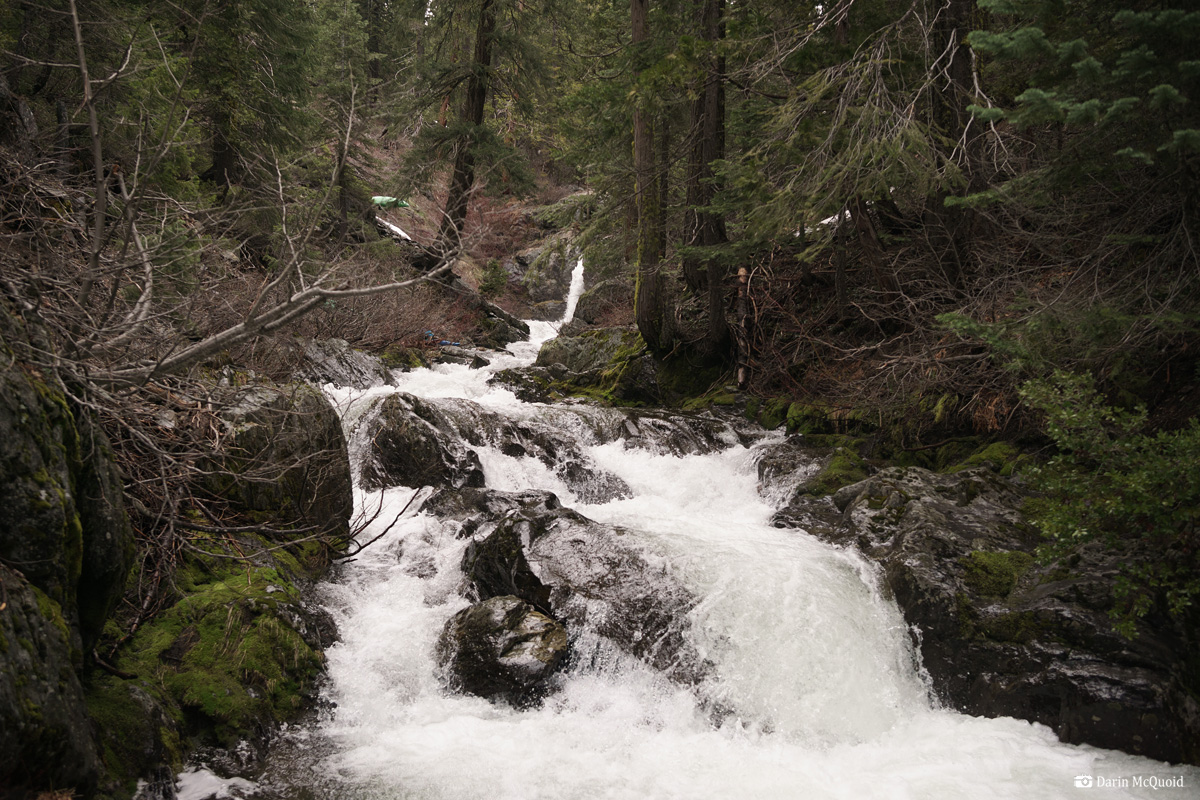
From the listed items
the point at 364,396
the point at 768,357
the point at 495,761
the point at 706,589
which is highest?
the point at 768,357

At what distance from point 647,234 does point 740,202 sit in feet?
10.3

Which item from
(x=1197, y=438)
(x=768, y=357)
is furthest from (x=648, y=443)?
(x=1197, y=438)

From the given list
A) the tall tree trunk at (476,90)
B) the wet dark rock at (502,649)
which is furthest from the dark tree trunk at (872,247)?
the tall tree trunk at (476,90)

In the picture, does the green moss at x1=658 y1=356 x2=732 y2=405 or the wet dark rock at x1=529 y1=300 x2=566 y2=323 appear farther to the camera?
the wet dark rock at x1=529 y1=300 x2=566 y2=323

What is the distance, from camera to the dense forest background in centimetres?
389

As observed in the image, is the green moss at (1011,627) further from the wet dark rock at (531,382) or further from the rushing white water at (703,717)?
the wet dark rock at (531,382)

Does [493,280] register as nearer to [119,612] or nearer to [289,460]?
[289,460]

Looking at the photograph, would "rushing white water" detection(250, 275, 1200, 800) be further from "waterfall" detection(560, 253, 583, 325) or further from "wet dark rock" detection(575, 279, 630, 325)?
"waterfall" detection(560, 253, 583, 325)

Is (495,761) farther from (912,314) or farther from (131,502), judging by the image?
(912,314)

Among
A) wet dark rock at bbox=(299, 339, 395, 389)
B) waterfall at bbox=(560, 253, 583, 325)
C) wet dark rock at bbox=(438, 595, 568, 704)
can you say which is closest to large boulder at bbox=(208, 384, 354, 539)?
wet dark rock at bbox=(438, 595, 568, 704)

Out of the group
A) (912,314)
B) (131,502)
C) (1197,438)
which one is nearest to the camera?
(1197,438)

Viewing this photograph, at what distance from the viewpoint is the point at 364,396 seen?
9984 millimetres

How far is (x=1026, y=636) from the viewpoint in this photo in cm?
499

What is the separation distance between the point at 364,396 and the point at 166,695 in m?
6.39
